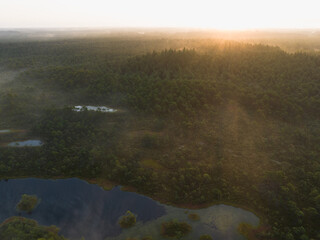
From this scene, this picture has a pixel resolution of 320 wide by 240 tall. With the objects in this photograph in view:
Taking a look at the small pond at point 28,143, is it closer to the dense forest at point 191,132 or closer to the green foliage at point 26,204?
the dense forest at point 191,132

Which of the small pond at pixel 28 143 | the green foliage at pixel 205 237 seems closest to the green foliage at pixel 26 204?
the small pond at pixel 28 143

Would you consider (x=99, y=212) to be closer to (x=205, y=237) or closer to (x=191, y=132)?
Answer: (x=205, y=237)

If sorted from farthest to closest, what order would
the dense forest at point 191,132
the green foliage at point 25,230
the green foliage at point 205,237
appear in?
the dense forest at point 191,132 → the green foliage at point 205,237 → the green foliage at point 25,230

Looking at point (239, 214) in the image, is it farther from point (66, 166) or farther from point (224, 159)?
point (66, 166)

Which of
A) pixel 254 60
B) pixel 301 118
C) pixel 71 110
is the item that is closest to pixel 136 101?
pixel 71 110

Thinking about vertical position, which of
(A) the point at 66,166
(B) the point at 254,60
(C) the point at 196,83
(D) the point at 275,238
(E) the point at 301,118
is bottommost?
(D) the point at 275,238

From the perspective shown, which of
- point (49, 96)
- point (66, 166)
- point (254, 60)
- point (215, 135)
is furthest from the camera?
point (254, 60)
